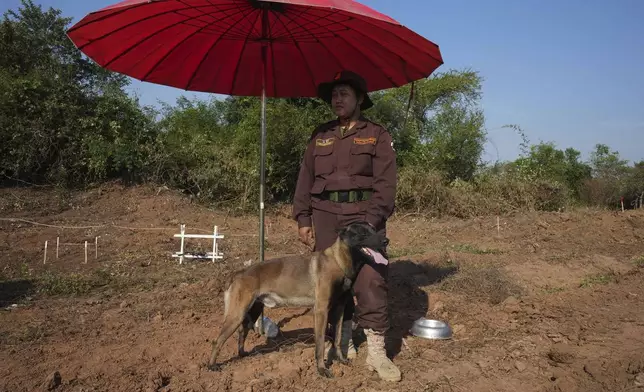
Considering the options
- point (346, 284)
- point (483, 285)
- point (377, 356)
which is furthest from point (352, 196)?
point (483, 285)

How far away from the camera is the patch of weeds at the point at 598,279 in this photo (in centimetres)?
721

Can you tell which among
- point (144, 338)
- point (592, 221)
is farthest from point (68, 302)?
point (592, 221)

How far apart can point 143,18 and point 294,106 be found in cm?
1274

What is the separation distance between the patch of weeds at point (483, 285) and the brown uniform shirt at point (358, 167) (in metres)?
3.07

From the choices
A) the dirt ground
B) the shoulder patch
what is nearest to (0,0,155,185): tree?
the dirt ground

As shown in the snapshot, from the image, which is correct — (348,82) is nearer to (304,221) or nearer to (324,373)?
(304,221)

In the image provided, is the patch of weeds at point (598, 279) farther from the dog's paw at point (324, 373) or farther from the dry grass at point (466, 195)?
the dry grass at point (466, 195)

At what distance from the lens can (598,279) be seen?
24.5ft

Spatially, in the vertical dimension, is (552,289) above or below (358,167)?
below

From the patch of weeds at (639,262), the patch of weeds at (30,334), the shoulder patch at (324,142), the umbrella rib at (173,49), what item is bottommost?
the patch of weeds at (30,334)

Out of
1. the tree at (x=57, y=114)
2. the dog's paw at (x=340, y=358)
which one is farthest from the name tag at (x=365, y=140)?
the tree at (x=57, y=114)

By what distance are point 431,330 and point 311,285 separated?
1.57 m

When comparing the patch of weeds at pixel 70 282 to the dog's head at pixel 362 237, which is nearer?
the dog's head at pixel 362 237

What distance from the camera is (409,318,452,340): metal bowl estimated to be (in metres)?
4.96
